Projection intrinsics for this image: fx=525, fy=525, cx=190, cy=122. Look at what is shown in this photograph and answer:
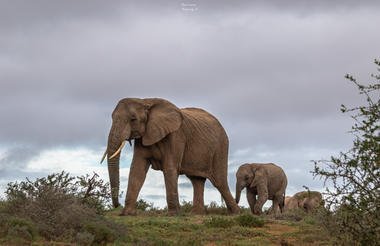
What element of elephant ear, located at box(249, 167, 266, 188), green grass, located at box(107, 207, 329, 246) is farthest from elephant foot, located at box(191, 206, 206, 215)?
elephant ear, located at box(249, 167, 266, 188)

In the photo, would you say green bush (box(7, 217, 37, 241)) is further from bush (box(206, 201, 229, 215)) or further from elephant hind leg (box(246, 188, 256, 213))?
elephant hind leg (box(246, 188, 256, 213))

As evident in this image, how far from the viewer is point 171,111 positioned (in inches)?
788

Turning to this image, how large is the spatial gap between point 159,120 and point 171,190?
8.53 feet

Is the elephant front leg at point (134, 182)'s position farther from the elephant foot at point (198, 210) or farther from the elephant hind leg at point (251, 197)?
the elephant hind leg at point (251, 197)

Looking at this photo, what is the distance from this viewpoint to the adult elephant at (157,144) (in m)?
18.8

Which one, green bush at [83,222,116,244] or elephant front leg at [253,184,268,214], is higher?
elephant front leg at [253,184,268,214]

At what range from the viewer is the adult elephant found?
18766mm

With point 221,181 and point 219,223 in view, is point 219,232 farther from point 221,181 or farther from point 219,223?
point 221,181

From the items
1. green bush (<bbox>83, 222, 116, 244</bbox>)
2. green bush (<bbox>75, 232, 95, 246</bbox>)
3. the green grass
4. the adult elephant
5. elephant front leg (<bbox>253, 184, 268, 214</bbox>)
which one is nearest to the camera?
green bush (<bbox>75, 232, 95, 246</bbox>)

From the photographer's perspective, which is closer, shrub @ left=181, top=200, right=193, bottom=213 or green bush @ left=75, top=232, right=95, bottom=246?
green bush @ left=75, top=232, right=95, bottom=246

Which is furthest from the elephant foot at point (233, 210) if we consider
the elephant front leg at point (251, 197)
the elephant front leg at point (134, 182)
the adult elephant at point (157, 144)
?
→ the elephant front leg at point (251, 197)

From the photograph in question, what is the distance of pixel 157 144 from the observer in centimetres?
1948

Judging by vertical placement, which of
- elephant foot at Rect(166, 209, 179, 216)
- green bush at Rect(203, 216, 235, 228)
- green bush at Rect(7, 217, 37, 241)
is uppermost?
elephant foot at Rect(166, 209, 179, 216)

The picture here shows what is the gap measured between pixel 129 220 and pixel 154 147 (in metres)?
3.72
